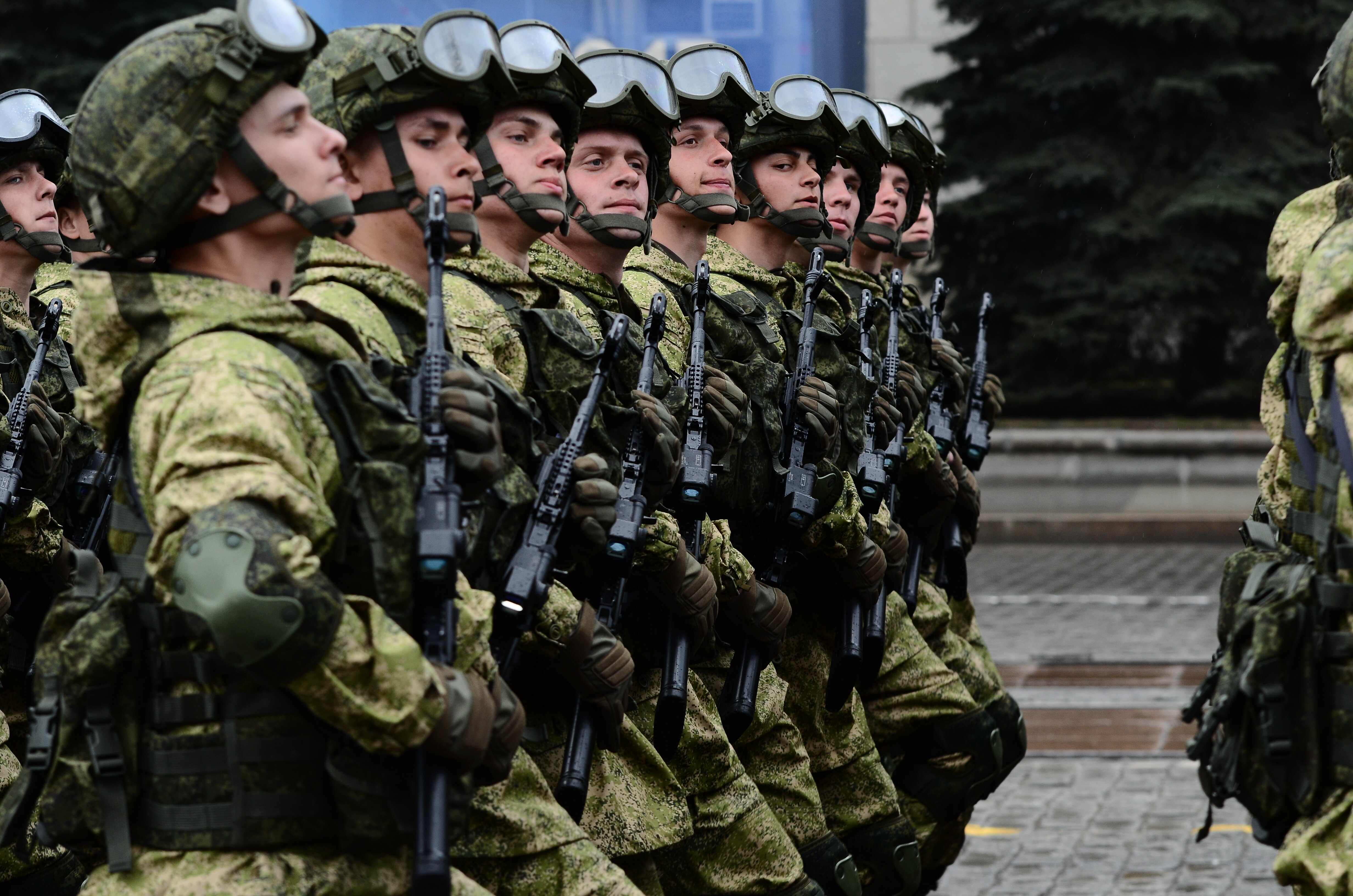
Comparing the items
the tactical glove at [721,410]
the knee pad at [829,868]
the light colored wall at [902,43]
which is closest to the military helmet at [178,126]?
the tactical glove at [721,410]

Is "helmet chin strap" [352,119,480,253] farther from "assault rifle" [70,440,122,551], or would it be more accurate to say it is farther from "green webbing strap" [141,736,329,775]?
"assault rifle" [70,440,122,551]

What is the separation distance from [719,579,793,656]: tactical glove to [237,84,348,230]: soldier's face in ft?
8.56

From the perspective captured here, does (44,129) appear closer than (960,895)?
Yes

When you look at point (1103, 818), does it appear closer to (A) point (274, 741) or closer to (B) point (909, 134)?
(B) point (909, 134)

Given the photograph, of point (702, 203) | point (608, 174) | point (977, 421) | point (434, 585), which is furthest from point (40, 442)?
point (977, 421)

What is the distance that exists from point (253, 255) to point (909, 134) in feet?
17.0

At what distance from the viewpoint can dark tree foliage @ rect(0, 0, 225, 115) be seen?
19375 millimetres

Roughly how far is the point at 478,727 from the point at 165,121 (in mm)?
1055

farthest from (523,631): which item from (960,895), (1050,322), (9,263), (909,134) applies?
(1050,322)

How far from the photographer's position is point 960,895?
7363 mm

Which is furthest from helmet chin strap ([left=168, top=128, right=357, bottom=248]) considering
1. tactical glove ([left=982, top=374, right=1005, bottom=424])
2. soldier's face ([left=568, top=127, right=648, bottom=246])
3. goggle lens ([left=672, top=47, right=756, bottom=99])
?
tactical glove ([left=982, top=374, right=1005, bottom=424])

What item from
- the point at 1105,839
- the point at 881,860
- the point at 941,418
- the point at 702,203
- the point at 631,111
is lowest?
the point at 1105,839

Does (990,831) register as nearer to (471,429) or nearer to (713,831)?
(713,831)

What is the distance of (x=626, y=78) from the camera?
5691 mm
